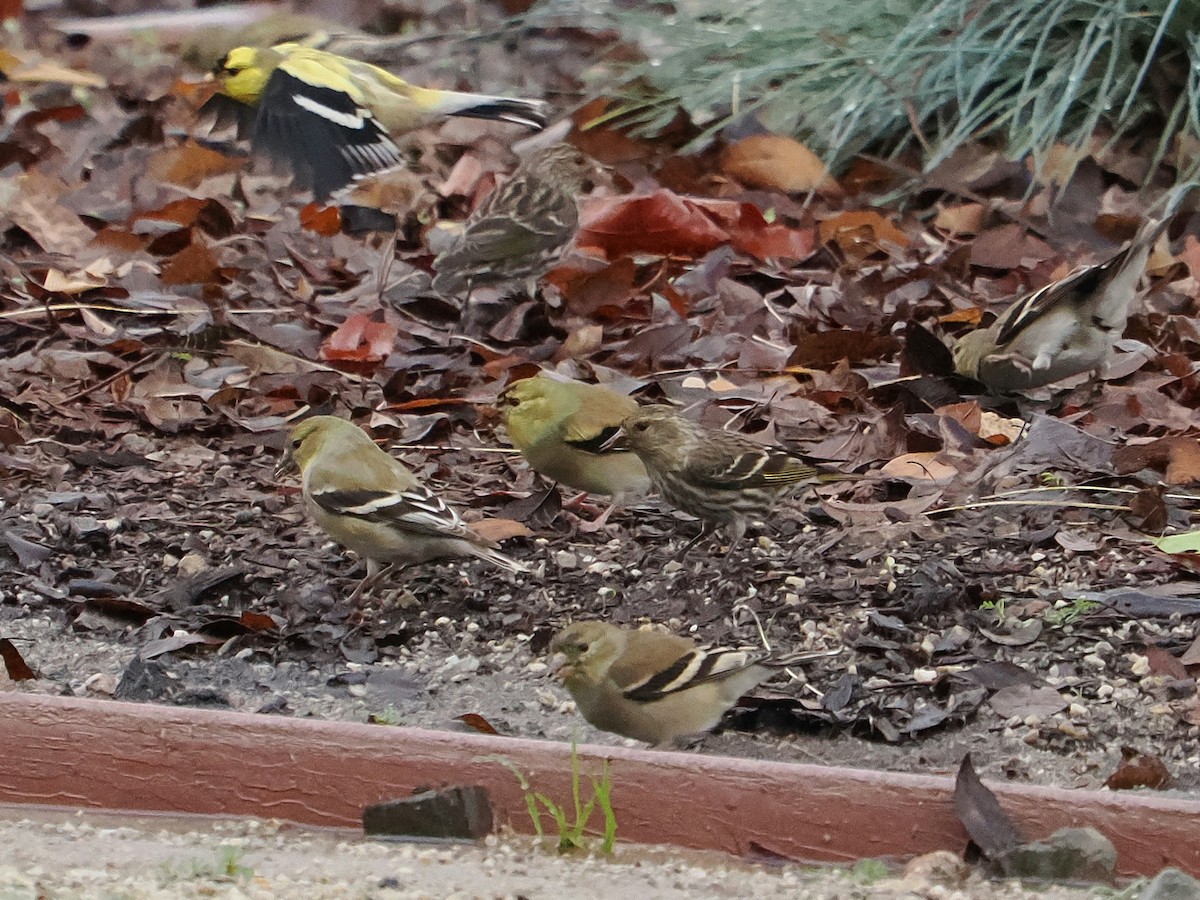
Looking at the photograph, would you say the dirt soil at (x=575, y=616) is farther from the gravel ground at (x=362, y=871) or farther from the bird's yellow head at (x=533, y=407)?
the gravel ground at (x=362, y=871)

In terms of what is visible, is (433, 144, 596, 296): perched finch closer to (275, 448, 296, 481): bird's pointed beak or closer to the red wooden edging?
(275, 448, 296, 481): bird's pointed beak

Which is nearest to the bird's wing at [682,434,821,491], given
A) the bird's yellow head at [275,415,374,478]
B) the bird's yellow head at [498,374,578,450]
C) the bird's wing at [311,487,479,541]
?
the bird's yellow head at [498,374,578,450]

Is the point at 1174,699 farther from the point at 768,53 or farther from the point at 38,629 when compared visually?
the point at 768,53

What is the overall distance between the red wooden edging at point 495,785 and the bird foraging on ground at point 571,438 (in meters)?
2.24

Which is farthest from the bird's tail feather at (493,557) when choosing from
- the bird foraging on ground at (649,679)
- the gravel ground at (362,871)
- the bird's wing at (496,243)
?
the bird's wing at (496,243)

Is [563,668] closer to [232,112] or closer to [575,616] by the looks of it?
[575,616]

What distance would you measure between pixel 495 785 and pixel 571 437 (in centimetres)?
233

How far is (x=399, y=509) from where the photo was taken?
5.20 m

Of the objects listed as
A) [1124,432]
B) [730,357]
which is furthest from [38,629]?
[1124,432]

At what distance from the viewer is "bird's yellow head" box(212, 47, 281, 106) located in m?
7.89

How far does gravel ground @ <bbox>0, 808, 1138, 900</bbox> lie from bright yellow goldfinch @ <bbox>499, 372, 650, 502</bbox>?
7.78 feet

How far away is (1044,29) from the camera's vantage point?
30.6 ft

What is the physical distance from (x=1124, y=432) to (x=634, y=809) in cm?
343

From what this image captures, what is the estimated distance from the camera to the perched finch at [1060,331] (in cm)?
645
